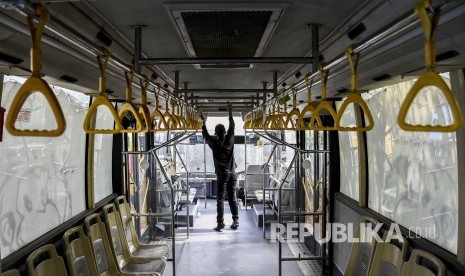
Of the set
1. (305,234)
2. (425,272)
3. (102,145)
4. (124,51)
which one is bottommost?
(305,234)

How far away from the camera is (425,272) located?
2514 mm

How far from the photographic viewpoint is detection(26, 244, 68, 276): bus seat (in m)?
2.48

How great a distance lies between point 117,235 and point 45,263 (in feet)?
5.49

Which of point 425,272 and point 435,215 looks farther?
point 435,215

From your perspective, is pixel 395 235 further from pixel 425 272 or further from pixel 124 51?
pixel 124 51

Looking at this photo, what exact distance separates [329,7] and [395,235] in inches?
86.3

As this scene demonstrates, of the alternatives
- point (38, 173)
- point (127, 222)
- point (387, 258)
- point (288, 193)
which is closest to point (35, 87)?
point (38, 173)

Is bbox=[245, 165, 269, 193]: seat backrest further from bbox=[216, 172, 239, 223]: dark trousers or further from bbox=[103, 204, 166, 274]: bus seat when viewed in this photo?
bbox=[103, 204, 166, 274]: bus seat

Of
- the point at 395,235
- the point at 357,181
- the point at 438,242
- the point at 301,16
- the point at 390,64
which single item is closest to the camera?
the point at 301,16

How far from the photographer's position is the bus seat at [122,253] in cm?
412

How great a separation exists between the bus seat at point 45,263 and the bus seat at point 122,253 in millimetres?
1206

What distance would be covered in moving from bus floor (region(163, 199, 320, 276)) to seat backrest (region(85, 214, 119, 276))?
1497 mm

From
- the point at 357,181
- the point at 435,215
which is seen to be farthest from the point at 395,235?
the point at 357,181

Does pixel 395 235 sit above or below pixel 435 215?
below
